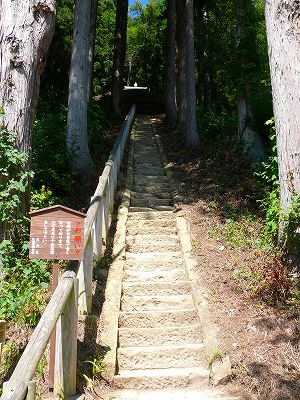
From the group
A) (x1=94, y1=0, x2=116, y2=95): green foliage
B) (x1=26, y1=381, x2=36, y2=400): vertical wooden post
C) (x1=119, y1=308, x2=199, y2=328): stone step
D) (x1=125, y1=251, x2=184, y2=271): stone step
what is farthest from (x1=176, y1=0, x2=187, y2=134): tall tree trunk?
(x1=26, y1=381, x2=36, y2=400): vertical wooden post

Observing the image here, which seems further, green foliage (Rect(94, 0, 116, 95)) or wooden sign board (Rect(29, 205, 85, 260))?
green foliage (Rect(94, 0, 116, 95))

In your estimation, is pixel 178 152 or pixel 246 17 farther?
pixel 178 152

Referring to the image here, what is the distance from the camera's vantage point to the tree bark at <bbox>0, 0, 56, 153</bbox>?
623 cm

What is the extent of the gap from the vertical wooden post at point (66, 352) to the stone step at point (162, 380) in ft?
2.42

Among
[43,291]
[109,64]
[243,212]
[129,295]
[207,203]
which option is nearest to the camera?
[43,291]

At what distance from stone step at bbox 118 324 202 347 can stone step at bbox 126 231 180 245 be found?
2570 mm

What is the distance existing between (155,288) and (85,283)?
1501mm

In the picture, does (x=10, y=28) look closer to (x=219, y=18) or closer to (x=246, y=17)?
(x=246, y=17)

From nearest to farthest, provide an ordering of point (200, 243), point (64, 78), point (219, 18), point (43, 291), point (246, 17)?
point (43, 291) < point (200, 243) < point (246, 17) < point (64, 78) < point (219, 18)

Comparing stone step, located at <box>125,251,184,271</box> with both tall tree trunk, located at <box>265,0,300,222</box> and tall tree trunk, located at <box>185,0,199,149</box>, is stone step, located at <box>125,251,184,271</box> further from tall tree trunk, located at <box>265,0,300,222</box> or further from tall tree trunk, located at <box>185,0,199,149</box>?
tall tree trunk, located at <box>185,0,199,149</box>

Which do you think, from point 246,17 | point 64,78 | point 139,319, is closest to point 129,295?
point 139,319

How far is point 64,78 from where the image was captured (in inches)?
910

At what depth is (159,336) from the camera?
19.1 ft

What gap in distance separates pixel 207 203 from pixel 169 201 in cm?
102
